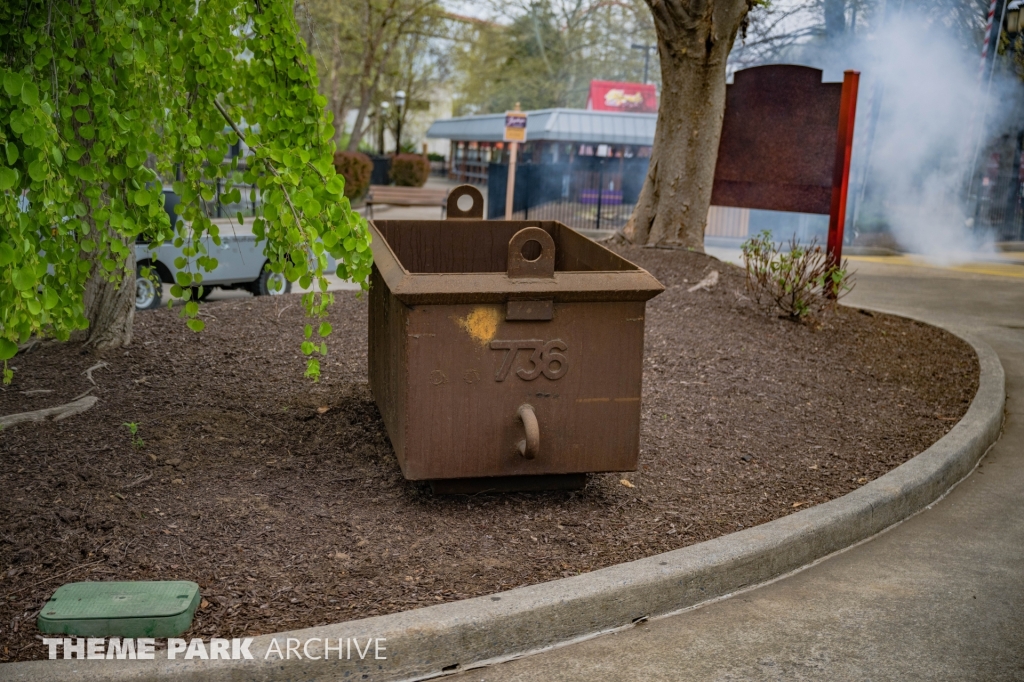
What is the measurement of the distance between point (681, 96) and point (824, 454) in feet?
18.7

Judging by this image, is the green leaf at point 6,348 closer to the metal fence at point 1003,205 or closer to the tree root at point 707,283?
the tree root at point 707,283

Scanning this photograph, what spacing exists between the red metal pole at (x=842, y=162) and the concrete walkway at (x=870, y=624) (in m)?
4.70

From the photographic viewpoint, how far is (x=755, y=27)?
70.2 feet

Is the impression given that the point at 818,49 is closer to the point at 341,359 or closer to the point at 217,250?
the point at 217,250

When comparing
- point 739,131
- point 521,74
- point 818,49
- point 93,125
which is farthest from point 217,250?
point 521,74

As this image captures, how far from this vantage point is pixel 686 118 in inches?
400

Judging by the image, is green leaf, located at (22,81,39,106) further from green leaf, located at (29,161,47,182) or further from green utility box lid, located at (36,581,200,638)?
green utility box lid, located at (36,581,200,638)

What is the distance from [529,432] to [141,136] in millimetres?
1811

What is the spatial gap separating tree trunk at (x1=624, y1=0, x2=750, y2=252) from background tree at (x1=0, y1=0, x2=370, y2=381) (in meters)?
6.34

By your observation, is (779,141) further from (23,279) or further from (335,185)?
(23,279)

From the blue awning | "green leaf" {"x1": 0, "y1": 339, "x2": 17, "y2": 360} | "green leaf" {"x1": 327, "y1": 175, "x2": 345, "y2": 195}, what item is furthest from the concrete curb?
the blue awning

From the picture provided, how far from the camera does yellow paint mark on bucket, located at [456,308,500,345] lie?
3.88 m

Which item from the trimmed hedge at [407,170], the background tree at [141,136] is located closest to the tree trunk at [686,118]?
the background tree at [141,136]

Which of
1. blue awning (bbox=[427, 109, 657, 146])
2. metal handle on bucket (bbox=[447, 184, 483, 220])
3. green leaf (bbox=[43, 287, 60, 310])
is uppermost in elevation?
blue awning (bbox=[427, 109, 657, 146])
